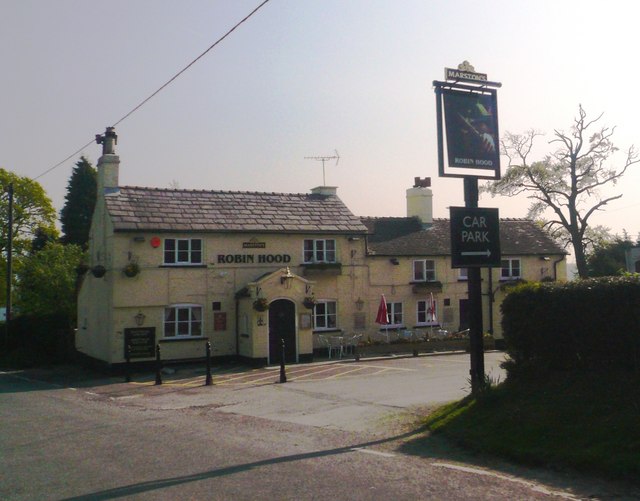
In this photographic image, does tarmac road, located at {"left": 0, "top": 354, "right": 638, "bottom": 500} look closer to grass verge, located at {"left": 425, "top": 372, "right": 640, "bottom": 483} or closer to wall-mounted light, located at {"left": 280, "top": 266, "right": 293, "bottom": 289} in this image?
grass verge, located at {"left": 425, "top": 372, "right": 640, "bottom": 483}

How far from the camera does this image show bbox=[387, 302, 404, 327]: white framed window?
3022 cm

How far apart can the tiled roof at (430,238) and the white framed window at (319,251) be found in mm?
2409

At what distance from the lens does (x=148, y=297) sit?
24.9 metres

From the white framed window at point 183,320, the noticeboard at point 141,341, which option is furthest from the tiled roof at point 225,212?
the noticeboard at point 141,341

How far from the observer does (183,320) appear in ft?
84.1

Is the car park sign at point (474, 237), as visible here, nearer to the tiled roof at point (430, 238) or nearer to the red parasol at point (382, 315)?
the red parasol at point (382, 315)

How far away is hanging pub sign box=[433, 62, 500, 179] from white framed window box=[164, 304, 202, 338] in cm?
1527

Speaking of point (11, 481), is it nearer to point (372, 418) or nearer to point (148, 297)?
point (372, 418)

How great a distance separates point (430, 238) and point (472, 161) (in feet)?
65.8

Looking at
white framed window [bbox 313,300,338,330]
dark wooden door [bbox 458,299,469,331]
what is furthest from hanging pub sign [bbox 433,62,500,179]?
dark wooden door [bbox 458,299,469,331]

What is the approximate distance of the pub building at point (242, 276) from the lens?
24812mm

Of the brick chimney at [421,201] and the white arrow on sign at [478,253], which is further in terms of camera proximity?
the brick chimney at [421,201]

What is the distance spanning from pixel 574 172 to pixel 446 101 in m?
31.9

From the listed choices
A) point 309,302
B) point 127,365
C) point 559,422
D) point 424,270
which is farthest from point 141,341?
point 559,422
